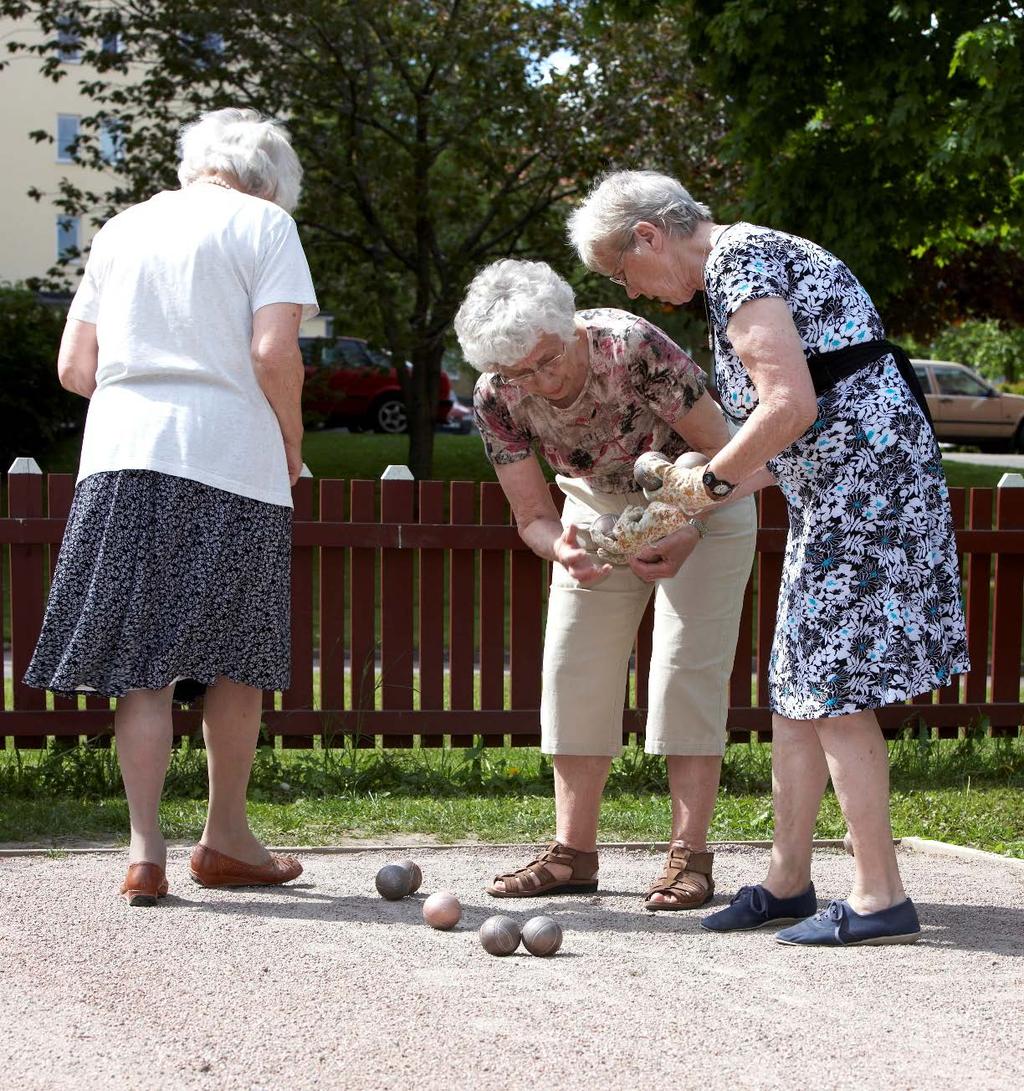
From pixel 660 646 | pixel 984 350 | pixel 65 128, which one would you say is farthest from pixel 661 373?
pixel 65 128

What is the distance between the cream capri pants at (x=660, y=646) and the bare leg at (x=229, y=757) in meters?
0.82

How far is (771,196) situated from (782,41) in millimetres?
1254

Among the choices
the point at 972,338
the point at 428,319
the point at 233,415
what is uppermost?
the point at 972,338

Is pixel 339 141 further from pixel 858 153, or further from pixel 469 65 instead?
pixel 858 153

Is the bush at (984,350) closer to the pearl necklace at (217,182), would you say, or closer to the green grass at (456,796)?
the green grass at (456,796)

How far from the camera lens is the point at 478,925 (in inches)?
148

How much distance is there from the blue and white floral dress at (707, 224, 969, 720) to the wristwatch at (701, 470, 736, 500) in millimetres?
221

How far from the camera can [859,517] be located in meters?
3.45

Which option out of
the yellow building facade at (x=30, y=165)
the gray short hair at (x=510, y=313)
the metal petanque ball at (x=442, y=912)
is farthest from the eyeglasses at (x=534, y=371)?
the yellow building facade at (x=30, y=165)

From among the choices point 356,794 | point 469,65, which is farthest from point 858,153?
point 356,794

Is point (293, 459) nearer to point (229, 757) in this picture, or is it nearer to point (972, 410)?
point (229, 757)

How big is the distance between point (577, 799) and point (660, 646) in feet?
1.60

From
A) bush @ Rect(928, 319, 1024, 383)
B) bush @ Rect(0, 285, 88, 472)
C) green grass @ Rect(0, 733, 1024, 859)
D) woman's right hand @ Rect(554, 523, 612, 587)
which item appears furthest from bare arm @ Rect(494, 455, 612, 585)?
bush @ Rect(928, 319, 1024, 383)

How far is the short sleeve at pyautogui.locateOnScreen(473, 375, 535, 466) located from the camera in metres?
3.92
